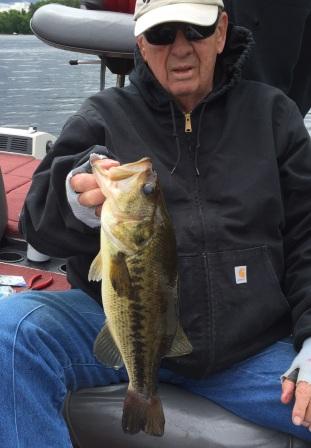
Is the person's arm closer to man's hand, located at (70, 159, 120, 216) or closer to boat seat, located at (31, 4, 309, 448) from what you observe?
boat seat, located at (31, 4, 309, 448)

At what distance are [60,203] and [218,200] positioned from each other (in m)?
0.61

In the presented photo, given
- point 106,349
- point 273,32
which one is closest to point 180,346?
point 106,349

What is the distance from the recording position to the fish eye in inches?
71.2

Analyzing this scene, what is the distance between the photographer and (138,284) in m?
1.89

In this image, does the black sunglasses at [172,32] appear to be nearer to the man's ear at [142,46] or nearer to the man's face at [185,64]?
the man's face at [185,64]

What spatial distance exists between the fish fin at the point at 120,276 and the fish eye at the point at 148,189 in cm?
19

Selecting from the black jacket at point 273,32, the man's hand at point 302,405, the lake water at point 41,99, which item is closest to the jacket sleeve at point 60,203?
the man's hand at point 302,405

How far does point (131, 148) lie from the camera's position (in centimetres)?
244

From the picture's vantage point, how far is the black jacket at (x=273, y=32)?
10.5 feet

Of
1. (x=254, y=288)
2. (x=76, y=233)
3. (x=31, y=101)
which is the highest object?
(x=76, y=233)

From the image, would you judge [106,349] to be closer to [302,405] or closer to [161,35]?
[302,405]

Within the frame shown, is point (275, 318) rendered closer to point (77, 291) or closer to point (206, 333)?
point (206, 333)

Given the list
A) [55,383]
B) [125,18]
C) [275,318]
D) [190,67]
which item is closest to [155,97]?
[190,67]

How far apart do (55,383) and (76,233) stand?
0.54 meters
